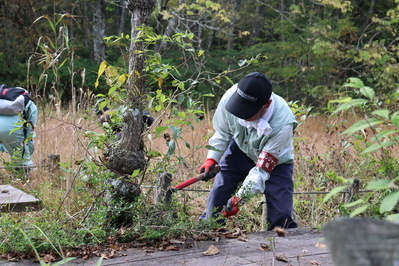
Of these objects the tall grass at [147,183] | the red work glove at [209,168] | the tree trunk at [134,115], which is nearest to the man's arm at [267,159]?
the red work glove at [209,168]

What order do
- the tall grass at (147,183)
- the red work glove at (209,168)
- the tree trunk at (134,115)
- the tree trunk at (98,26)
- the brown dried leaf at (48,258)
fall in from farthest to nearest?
the tree trunk at (98,26) < the red work glove at (209,168) < the tree trunk at (134,115) < the tall grass at (147,183) < the brown dried leaf at (48,258)

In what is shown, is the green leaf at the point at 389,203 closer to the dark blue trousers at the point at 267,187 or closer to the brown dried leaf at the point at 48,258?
the brown dried leaf at the point at 48,258

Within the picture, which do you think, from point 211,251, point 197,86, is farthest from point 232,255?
point 197,86

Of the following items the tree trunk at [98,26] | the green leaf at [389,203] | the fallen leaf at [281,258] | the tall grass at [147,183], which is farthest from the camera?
the tree trunk at [98,26]

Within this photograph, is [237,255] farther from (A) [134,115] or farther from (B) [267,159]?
(A) [134,115]

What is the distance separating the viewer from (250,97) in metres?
3.65

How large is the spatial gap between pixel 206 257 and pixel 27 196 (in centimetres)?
161

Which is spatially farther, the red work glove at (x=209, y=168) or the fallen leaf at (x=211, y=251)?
the red work glove at (x=209, y=168)

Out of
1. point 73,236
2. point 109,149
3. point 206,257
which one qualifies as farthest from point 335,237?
point 109,149

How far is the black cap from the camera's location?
365cm

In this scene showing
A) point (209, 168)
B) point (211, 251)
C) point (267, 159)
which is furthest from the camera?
point (209, 168)

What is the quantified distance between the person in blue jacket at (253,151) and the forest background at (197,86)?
244 millimetres

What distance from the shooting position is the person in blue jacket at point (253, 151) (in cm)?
368

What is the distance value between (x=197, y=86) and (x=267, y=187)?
7.48 m
